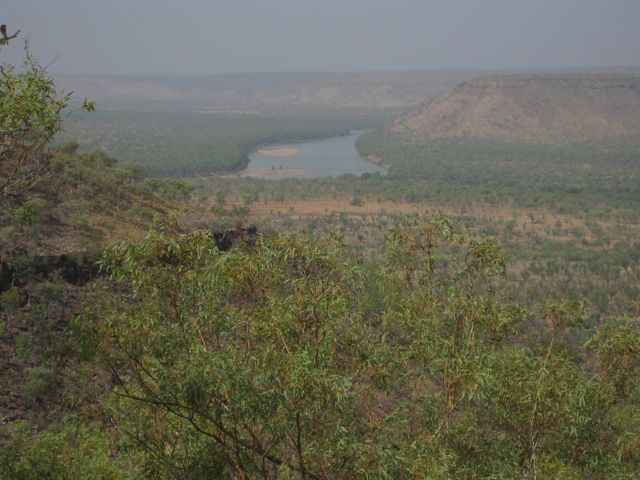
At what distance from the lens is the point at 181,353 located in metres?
7.41

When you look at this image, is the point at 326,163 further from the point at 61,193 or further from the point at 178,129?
the point at 61,193

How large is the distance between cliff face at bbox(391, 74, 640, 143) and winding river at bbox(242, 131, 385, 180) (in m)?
19.3

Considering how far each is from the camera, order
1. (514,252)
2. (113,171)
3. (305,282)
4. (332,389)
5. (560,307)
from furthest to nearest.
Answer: (514,252) < (113,171) < (560,307) < (305,282) < (332,389)

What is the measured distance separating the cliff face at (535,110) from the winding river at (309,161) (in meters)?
19.3

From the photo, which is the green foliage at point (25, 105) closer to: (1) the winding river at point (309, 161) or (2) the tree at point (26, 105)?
(2) the tree at point (26, 105)

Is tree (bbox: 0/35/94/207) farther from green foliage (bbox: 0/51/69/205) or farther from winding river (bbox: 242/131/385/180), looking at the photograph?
winding river (bbox: 242/131/385/180)

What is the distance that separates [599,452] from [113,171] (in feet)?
95.2

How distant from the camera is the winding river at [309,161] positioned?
97375 millimetres

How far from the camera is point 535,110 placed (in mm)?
142375

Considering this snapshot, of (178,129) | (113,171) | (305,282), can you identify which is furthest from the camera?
(178,129)

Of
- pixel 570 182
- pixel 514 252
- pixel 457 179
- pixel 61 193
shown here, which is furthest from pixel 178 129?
pixel 61 193

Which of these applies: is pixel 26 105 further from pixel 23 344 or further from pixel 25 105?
pixel 23 344

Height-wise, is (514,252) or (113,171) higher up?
(113,171)

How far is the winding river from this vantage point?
9738cm
